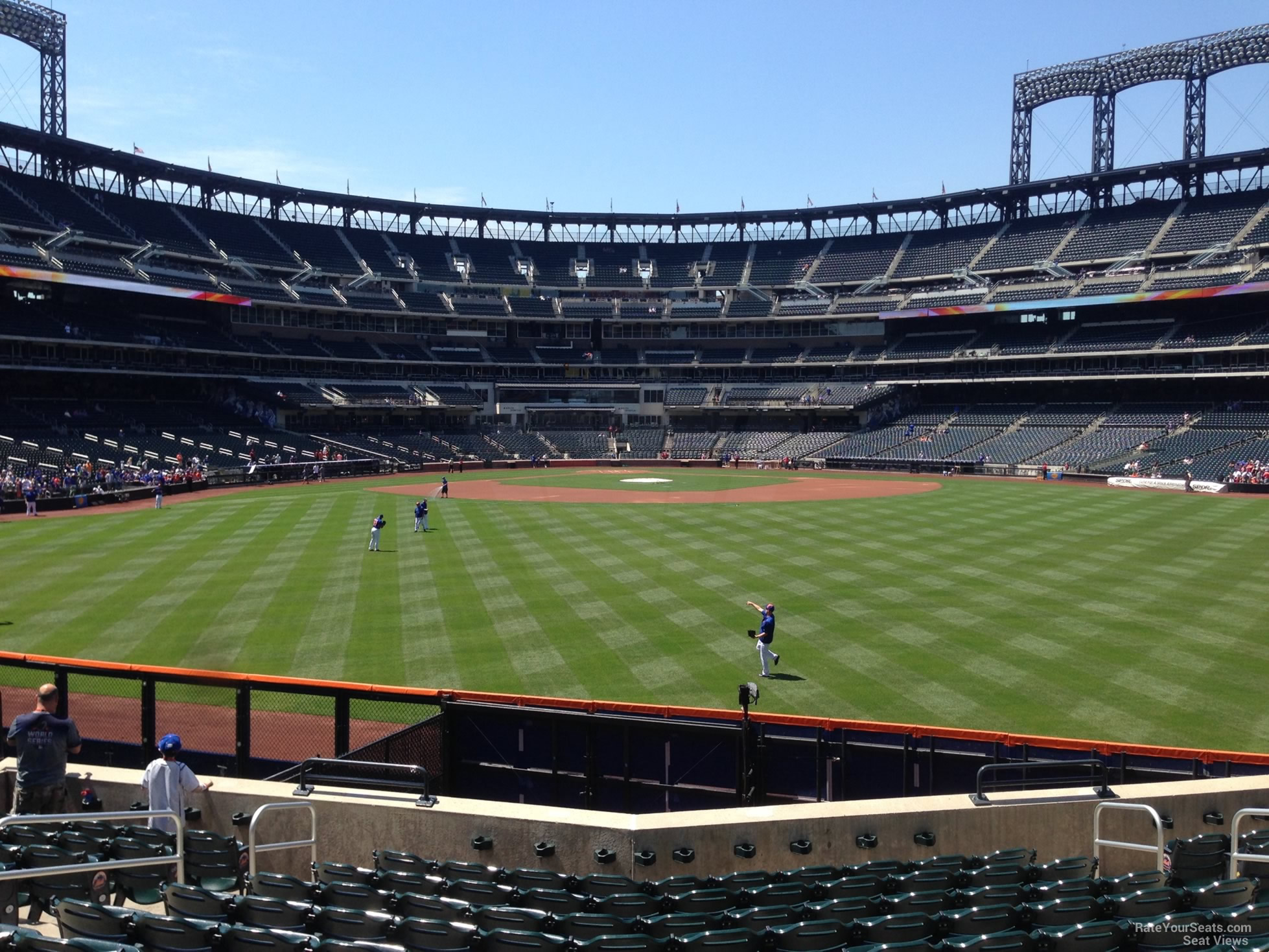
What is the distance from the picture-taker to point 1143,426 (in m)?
69.7

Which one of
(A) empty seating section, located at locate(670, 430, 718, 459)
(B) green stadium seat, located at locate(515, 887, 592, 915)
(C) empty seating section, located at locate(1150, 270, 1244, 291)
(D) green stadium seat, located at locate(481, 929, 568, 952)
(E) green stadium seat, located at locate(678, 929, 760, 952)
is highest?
(C) empty seating section, located at locate(1150, 270, 1244, 291)

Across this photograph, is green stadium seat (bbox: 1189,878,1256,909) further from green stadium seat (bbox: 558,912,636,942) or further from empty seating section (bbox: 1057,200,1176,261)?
empty seating section (bbox: 1057,200,1176,261)

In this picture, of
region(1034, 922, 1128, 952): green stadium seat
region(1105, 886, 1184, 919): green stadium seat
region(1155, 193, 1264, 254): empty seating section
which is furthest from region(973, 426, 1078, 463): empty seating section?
region(1034, 922, 1128, 952): green stadium seat

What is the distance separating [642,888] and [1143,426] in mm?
75377

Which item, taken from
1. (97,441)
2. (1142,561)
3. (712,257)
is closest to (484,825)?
(1142,561)

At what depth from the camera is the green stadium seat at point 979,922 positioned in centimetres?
621

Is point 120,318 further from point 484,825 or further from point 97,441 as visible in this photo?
point 484,825

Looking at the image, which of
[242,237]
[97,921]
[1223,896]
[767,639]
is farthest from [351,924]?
[242,237]

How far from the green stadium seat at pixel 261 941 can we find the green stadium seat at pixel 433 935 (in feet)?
2.10

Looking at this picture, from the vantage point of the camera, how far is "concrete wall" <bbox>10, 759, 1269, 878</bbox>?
8211mm

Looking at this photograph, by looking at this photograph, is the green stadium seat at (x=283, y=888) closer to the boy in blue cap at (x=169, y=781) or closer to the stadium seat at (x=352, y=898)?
the stadium seat at (x=352, y=898)

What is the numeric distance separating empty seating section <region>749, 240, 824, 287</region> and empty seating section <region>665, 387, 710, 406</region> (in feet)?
54.9

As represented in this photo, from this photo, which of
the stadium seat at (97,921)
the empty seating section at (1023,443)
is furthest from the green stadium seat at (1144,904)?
the empty seating section at (1023,443)

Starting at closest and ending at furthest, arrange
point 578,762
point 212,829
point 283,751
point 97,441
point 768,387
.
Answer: point 212,829
point 578,762
point 283,751
point 97,441
point 768,387
